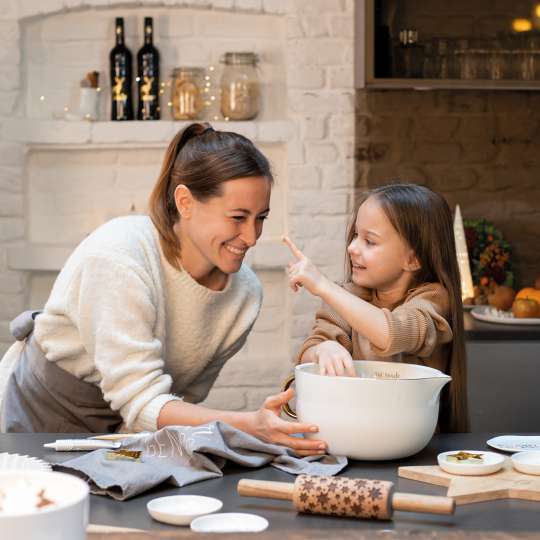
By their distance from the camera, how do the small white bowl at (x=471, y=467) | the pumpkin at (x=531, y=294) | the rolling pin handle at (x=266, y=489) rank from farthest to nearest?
the pumpkin at (x=531, y=294), the small white bowl at (x=471, y=467), the rolling pin handle at (x=266, y=489)

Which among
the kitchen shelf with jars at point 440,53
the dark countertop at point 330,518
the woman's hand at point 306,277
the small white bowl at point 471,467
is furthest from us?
the kitchen shelf with jars at point 440,53

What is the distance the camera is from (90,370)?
2.04 m

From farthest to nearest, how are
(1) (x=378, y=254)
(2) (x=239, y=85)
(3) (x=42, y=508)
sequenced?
(2) (x=239, y=85) < (1) (x=378, y=254) < (3) (x=42, y=508)

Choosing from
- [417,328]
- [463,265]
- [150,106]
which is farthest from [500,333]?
[150,106]

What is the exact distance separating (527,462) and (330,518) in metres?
0.35

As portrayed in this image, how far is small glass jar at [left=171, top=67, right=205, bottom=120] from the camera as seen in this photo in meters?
4.14

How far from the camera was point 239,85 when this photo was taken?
4148mm

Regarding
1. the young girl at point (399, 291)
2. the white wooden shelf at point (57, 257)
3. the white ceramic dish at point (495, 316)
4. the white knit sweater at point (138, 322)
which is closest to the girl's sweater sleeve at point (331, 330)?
the young girl at point (399, 291)

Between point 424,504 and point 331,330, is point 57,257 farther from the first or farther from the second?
point 424,504

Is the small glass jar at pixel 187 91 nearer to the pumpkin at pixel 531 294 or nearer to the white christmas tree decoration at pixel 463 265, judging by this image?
the white christmas tree decoration at pixel 463 265

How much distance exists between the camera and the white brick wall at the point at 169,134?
13.6ft

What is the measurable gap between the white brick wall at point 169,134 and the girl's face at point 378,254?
2044mm

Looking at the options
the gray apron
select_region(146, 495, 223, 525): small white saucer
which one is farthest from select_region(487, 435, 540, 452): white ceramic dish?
the gray apron

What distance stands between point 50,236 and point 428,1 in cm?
185
